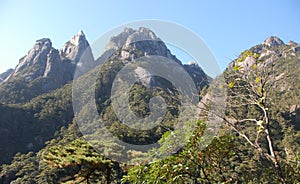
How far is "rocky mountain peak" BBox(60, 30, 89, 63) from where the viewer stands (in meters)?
61.1

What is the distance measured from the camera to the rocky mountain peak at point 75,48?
61125mm

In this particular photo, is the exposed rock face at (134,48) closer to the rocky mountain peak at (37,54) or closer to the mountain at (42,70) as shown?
the mountain at (42,70)

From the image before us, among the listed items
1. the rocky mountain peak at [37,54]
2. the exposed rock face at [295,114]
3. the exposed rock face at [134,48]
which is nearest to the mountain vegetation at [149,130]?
the exposed rock face at [295,114]

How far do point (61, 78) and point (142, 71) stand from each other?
98.7 feet

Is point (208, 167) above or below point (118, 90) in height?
below

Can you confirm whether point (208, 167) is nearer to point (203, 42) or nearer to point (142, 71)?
point (203, 42)

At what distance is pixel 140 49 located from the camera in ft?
160

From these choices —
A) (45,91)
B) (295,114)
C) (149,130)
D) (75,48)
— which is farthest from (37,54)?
(295,114)

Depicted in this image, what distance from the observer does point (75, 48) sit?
62.5 meters

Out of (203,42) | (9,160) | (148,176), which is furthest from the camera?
(9,160)

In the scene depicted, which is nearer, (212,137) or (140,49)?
(212,137)

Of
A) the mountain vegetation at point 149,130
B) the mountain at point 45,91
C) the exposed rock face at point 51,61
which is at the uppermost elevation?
the exposed rock face at point 51,61

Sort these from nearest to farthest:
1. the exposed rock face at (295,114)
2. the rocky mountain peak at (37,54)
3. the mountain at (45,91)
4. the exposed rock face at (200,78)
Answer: the exposed rock face at (200,78) < the exposed rock face at (295,114) < the mountain at (45,91) < the rocky mountain peak at (37,54)

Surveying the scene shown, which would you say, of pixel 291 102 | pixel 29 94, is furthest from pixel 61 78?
pixel 291 102
